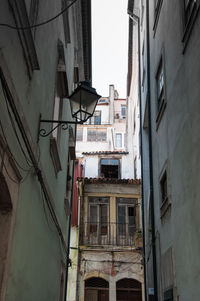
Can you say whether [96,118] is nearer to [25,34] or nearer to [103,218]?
[103,218]

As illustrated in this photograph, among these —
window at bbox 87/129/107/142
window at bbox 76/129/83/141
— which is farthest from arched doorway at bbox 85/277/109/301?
window at bbox 87/129/107/142

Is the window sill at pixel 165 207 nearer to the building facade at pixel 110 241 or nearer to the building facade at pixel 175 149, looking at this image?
the building facade at pixel 175 149

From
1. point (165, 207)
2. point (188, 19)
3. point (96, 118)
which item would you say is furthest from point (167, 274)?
point (96, 118)

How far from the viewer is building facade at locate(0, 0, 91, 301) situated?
448 cm

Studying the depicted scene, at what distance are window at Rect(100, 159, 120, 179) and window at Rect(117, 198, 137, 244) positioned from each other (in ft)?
15.1

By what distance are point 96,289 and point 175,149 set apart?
615 inches

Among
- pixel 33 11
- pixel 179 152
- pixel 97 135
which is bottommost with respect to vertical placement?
pixel 179 152

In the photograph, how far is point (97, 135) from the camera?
40844 millimetres

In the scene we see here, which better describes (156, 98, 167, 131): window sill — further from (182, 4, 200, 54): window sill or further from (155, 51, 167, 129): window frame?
(182, 4, 200, 54): window sill

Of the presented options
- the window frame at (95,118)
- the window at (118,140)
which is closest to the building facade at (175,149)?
the window at (118,140)

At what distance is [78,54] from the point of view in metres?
15.0

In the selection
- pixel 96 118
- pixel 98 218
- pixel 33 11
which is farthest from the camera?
pixel 96 118

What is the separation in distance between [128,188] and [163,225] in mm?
14403

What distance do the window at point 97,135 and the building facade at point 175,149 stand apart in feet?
93.6
